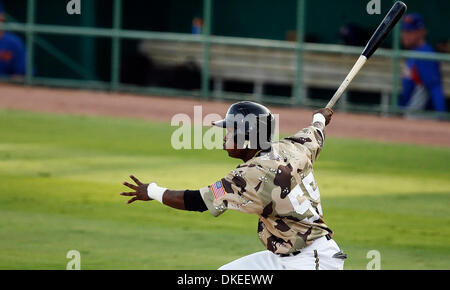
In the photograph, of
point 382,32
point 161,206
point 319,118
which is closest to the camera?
point 319,118

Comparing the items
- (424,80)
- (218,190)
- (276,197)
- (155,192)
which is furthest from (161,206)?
(424,80)

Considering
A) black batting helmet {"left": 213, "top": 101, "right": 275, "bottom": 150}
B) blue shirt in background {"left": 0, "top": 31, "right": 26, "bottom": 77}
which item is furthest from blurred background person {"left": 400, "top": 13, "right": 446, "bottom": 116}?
black batting helmet {"left": 213, "top": 101, "right": 275, "bottom": 150}

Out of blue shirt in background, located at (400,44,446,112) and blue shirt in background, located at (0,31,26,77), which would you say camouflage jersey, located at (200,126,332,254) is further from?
blue shirt in background, located at (0,31,26,77)

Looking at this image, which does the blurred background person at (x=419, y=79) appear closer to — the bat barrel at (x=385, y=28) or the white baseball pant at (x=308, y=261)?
the bat barrel at (x=385, y=28)

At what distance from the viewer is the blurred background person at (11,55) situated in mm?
20797

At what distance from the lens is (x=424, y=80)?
715 inches

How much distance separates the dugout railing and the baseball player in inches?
465

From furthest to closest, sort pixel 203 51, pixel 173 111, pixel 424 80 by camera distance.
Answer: pixel 203 51, pixel 173 111, pixel 424 80

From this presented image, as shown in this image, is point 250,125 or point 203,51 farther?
point 203,51

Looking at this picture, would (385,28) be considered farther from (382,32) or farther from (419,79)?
(419,79)

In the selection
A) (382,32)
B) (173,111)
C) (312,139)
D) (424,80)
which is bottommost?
(312,139)

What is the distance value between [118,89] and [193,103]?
199 cm

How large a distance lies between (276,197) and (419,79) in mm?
12421

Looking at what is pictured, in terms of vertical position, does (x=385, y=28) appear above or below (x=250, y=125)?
above
